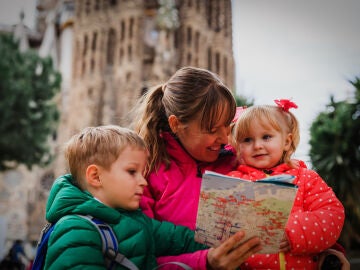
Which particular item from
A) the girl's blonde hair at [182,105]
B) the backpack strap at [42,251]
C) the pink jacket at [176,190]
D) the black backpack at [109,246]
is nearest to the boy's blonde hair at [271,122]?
the girl's blonde hair at [182,105]

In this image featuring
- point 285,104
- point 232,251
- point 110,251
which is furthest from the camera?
point 285,104

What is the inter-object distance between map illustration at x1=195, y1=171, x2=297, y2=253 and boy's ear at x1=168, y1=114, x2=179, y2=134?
0.69 metres

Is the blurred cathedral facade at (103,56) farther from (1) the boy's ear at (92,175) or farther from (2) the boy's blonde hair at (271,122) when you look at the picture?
(1) the boy's ear at (92,175)

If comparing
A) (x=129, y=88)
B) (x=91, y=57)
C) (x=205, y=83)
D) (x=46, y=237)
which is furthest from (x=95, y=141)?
(x=91, y=57)

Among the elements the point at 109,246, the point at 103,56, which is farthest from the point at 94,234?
the point at 103,56

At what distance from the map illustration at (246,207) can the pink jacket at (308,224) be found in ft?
0.58

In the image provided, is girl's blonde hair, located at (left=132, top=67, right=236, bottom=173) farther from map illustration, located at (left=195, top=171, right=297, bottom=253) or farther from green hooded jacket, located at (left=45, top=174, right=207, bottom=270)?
map illustration, located at (left=195, top=171, right=297, bottom=253)

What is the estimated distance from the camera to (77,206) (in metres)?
1.82

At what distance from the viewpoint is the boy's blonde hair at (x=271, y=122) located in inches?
92.4

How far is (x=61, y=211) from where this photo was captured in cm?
185

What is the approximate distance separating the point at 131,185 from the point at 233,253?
0.58m

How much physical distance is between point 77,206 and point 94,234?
0.17 m

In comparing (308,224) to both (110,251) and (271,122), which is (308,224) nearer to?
(271,122)

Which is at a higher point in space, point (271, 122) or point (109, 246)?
point (271, 122)
